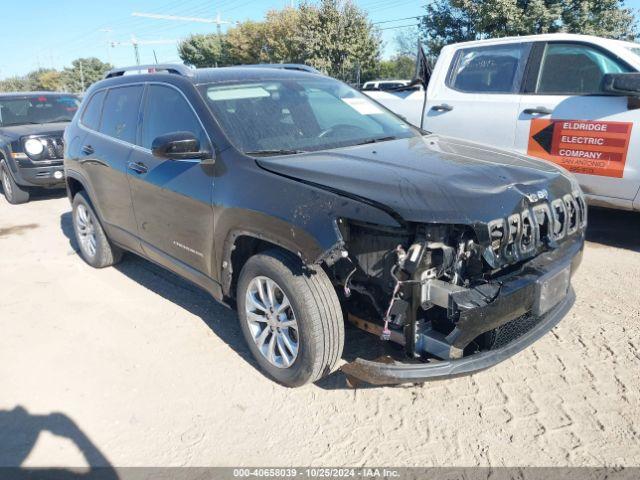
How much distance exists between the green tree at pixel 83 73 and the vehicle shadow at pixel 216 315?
211 feet

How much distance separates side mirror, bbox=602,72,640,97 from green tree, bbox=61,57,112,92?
6604cm

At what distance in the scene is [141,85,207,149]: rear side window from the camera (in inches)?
135

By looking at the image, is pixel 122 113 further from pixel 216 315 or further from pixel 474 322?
pixel 474 322


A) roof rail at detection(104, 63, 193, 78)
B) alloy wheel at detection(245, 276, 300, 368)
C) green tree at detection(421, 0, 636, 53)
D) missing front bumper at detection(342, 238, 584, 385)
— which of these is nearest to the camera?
missing front bumper at detection(342, 238, 584, 385)

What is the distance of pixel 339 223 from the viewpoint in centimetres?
247

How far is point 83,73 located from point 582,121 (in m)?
69.6

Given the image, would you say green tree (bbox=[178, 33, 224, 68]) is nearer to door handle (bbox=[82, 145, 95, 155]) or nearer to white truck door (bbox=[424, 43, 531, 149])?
white truck door (bbox=[424, 43, 531, 149])

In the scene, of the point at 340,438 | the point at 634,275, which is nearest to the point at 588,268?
the point at 634,275

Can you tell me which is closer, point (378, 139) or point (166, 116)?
point (378, 139)

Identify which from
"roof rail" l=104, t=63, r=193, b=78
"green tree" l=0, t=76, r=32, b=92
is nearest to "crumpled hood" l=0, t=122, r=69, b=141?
"roof rail" l=104, t=63, r=193, b=78

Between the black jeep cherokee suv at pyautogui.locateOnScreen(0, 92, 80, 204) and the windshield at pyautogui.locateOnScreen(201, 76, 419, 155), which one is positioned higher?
the windshield at pyautogui.locateOnScreen(201, 76, 419, 155)

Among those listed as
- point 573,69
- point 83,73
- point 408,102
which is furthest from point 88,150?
point 83,73

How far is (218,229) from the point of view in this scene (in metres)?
3.14

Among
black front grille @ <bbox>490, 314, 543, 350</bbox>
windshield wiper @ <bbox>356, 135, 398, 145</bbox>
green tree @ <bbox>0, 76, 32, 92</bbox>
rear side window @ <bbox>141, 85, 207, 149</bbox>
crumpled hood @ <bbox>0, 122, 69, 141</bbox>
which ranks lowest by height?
green tree @ <bbox>0, 76, 32, 92</bbox>
